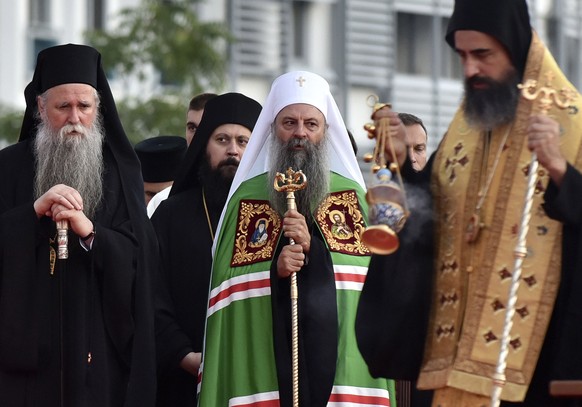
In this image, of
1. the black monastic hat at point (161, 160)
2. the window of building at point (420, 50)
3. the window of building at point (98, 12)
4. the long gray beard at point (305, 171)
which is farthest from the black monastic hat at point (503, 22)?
the window of building at point (420, 50)

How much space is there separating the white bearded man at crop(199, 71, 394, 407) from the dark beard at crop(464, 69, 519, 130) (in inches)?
91.2

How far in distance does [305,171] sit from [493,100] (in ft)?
8.99

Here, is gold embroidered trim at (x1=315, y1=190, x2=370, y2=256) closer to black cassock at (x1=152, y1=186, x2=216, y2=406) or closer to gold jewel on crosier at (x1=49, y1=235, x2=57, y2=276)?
black cassock at (x1=152, y1=186, x2=216, y2=406)

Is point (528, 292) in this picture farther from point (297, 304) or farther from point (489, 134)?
point (297, 304)

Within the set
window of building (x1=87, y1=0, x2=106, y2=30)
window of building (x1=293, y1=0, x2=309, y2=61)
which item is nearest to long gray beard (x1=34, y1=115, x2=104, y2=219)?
window of building (x1=87, y1=0, x2=106, y2=30)

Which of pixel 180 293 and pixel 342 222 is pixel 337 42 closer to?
pixel 180 293

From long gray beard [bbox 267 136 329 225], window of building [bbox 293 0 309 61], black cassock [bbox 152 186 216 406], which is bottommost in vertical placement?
window of building [bbox 293 0 309 61]

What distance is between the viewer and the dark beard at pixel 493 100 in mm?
8086

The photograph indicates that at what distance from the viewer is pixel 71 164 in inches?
417

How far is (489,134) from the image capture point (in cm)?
831

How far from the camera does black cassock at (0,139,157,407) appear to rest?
10.2 m

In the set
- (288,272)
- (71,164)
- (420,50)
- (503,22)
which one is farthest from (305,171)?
(420,50)

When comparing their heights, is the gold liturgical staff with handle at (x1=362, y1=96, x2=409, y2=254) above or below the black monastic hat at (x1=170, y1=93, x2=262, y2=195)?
above

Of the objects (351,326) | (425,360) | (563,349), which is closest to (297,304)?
(351,326)
